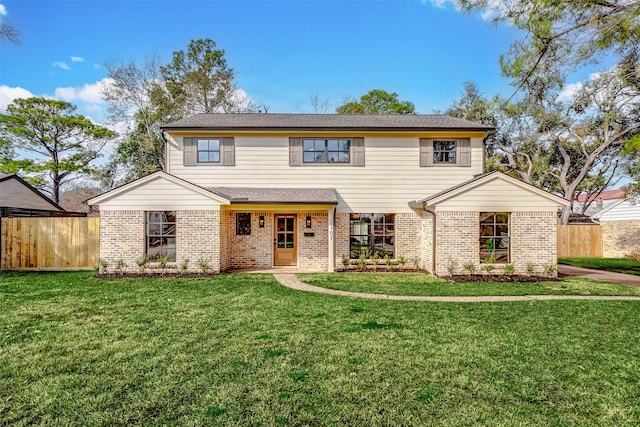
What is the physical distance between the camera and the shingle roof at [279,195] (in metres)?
10.9

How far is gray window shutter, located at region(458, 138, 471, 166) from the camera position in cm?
1228

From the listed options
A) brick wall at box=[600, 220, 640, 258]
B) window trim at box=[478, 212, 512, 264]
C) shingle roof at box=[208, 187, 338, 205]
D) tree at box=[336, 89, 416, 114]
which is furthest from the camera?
tree at box=[336, 89, 416, 114]

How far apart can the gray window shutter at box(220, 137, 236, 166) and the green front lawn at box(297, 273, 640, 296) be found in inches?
207

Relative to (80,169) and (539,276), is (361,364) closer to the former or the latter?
(539,276)

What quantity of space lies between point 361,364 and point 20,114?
30086mm

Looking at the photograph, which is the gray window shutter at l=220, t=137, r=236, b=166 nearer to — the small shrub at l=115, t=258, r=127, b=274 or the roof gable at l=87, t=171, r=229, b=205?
the roof gable at l=87, t=171, r=229, b=205

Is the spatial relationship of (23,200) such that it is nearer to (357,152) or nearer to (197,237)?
(197,237)

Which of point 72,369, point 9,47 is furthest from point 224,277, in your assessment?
point 9,47

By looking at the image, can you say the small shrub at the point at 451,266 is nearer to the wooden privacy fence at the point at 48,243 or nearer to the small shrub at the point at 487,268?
the small shrub at the point at 487,268

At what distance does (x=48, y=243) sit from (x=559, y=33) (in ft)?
53.4

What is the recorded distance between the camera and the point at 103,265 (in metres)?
10.6

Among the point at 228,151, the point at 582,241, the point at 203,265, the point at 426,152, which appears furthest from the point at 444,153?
the point at 582,241

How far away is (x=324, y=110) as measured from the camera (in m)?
26.0

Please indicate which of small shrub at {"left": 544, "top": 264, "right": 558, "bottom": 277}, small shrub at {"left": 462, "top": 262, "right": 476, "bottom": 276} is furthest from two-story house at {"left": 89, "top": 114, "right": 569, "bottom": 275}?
small shrub at {"left": 544, "top": 264, "right": 558, "bottom": 277}
